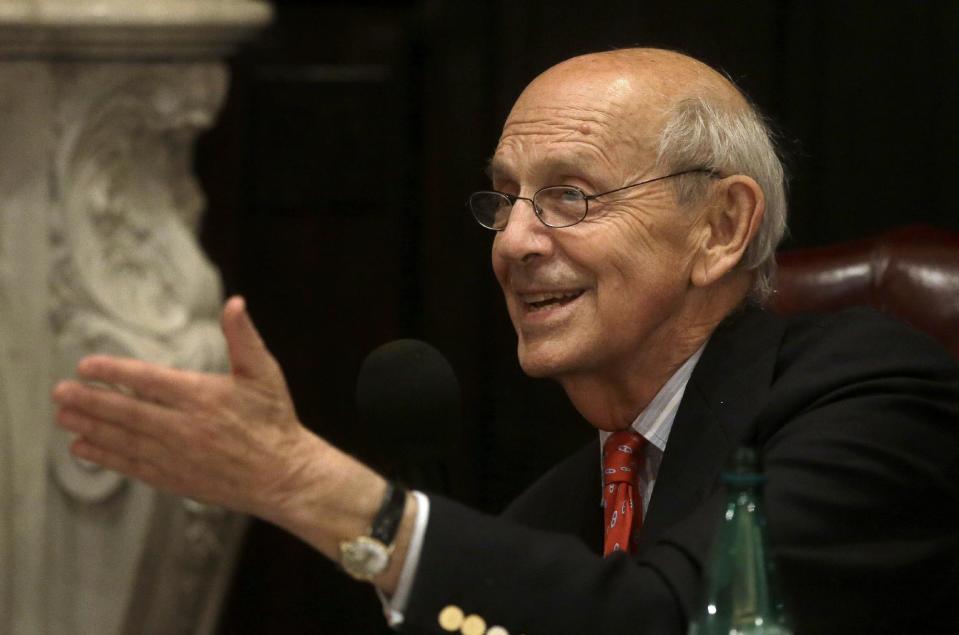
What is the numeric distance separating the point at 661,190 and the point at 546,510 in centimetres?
57

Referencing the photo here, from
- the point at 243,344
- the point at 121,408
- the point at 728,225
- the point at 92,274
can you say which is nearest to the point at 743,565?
the point at 243,344

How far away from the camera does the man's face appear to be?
7.30 feet

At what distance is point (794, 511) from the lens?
5.91ft

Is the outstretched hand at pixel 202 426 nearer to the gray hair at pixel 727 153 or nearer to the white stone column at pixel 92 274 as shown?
the gray hair at pixel 727 153

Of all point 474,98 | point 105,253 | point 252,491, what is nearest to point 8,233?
point 105,253

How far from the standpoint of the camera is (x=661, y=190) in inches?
88.1

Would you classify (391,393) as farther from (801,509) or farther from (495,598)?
(801,509)

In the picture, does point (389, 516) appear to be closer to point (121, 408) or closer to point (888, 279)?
point (121, 408)

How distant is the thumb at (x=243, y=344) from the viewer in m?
1.52

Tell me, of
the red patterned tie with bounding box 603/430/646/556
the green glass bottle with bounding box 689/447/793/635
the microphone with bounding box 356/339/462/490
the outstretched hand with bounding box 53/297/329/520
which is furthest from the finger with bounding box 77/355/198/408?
the red patterned tie with bounding box 603/430/646/556

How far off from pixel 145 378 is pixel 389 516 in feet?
0.92

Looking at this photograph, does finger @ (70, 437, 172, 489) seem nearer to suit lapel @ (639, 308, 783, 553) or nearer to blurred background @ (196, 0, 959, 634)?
suit lapel @ (639, 308, 783, 553)

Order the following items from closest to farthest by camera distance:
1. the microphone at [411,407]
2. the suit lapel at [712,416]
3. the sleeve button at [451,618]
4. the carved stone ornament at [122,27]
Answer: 1. the sleeve button at [451,618]
2. the microphone at [411,407]
3. the suit lapel at [712,416]
4. the carved stone ornament at [122,27]

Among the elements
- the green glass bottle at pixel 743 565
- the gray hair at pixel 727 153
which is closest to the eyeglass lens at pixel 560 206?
the gray hair at pixel 727 153
